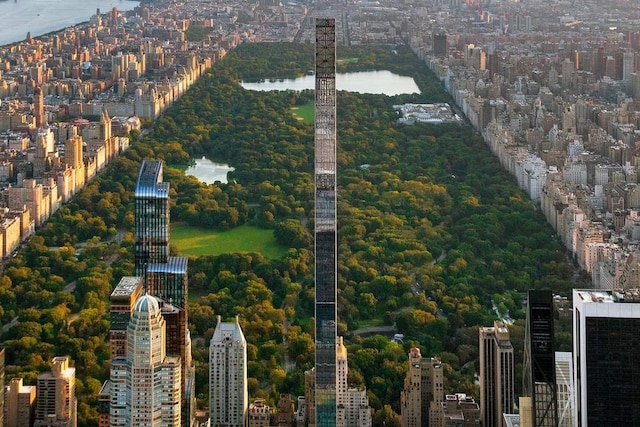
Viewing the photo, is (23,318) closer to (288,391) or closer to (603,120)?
(288,391)

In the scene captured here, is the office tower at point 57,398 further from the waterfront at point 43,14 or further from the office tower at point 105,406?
the waterfront at point 43,14

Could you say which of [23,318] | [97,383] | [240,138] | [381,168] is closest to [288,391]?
[97,383]

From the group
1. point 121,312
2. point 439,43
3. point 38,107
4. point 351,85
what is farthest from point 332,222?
point 439,43

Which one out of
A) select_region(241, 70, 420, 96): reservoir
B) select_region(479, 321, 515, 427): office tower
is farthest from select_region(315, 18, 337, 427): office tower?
select_region(241, 70, 420, 96): reservoir

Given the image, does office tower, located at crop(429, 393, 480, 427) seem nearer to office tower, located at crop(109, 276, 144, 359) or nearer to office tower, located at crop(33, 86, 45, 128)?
office tower, located at crop(109, 276, 144, 359)

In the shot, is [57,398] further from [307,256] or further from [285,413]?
[307,256]

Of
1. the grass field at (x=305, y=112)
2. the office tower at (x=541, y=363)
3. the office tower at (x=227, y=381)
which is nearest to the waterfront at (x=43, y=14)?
the grass field at (x=305, y=112)
